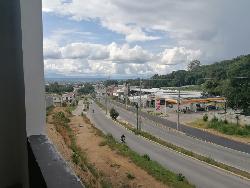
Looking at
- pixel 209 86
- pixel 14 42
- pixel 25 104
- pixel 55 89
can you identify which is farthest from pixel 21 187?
pixel 55 89

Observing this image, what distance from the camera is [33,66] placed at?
2.30 m

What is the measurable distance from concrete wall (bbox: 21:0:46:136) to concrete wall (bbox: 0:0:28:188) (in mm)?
300

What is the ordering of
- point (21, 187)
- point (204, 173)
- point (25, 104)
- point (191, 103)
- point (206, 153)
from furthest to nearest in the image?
point (191, 103) → point (206, 153) → point (204, 173) → point (25, 104) → point (21, 187)

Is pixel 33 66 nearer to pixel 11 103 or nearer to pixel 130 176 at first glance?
pixel 11 103

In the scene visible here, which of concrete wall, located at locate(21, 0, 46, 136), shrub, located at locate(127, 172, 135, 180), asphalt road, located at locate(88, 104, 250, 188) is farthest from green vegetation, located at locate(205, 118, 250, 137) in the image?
concrete wall, located at locate(21, 0, 46, 136)

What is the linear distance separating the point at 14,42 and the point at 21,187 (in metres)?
0.70

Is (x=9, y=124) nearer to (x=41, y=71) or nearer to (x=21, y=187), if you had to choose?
(x=21, y=187)

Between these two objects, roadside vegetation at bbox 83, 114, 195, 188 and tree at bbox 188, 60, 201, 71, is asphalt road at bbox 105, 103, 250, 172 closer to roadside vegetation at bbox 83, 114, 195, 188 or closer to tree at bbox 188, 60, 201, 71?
roadside vegetation at bbox 83, 114, 195, 188

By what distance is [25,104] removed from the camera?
223 centimetres

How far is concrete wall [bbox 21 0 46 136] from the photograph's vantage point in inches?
88.7

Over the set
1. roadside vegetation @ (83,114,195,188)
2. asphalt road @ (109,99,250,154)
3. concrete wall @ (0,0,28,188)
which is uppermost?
concrete wall @ (0,0,28,188)

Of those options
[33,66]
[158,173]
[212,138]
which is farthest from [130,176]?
[212,138]

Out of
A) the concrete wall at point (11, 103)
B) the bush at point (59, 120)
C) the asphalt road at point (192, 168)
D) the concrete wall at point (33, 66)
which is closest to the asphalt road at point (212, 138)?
the asphalt road at point (192, 168)

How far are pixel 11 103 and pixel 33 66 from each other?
0.51m
